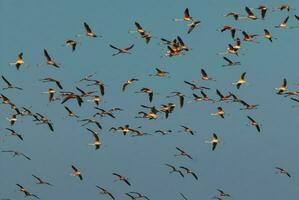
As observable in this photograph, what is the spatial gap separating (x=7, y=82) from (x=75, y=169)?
16759 mm

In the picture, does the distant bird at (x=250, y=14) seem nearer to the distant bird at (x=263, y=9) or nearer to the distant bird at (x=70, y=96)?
the distant bird at (x=263, y=9)

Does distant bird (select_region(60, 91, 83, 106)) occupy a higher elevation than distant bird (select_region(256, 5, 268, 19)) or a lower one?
lower

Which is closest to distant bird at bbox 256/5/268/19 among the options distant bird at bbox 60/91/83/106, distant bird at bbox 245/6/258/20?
distant bird at bbox 245/6/258/20

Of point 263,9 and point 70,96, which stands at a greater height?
point 263,9

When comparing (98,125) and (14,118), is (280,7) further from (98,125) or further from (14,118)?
(14,118)

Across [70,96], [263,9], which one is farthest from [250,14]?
[70,96]

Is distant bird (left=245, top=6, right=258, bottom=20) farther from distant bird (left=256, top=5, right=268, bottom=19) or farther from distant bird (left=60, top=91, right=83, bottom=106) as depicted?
distant bird (left=60, top=91, right=83, bottom=106)

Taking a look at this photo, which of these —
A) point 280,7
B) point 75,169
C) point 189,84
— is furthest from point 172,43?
point 75,169

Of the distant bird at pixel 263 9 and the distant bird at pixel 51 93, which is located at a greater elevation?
the distant bird at pixel 263 9

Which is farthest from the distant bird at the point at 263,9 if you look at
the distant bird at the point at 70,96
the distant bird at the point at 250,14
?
the distant bird at the point at 70,96

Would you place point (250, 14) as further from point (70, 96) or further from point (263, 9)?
point (70, 96)

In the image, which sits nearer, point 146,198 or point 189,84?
point 189,84

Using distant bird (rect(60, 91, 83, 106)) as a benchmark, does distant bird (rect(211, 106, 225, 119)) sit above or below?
above

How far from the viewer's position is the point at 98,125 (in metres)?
122
